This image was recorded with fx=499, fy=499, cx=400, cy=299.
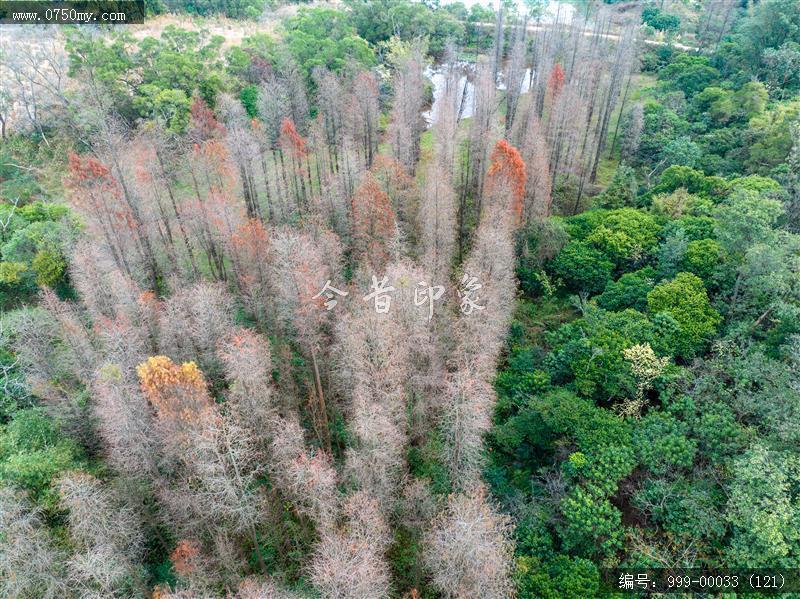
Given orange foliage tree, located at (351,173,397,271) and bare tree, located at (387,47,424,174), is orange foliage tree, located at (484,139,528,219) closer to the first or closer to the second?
orange foliage tree, located at (351,173,397,271)

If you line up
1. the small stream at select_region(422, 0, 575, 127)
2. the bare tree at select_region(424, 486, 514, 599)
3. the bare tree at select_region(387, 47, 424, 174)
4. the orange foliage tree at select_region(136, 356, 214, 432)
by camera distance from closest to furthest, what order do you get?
the bare tree at select_region(424, 486, 514, 599) → the orange foliage tree at select_region(136, 356, 214, 432) → the bare tree at select_region(387, 47, 424, 174) → the small stream at select_region(422, 0, 575, 127)

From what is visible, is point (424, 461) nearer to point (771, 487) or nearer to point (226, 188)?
point (771, 487)

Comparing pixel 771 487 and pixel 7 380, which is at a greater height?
pixel 771 487

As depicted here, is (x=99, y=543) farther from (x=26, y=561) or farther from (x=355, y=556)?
(x=355, y=556)

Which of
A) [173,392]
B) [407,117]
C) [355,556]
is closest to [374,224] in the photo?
[407,117]

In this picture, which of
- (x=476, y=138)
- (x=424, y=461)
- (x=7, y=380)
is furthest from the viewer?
(x=476, y=138)

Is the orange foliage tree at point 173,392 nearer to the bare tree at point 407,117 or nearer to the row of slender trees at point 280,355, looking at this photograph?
the row of slender trees at point 280,355

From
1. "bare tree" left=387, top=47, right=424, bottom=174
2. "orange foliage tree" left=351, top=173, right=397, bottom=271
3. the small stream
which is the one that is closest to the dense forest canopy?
"orange foliage tree" left=351, top=173, right=397, bottom=271

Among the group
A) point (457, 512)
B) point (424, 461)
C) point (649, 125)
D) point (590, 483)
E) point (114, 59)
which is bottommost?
point (424, 461)

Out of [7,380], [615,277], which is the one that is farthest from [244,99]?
A: [615,277]
